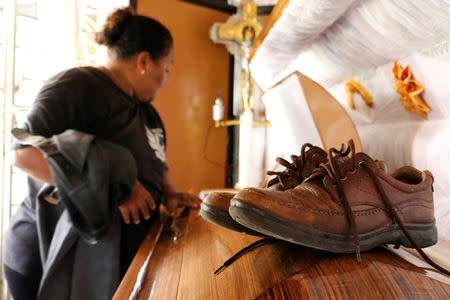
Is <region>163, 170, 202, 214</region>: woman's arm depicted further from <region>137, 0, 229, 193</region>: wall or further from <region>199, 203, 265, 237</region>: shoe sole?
<region>137, 0, 229, 193</region>: wall

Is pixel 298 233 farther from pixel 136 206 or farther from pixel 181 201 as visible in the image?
pixel 181 201

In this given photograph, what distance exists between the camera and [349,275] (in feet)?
0.88

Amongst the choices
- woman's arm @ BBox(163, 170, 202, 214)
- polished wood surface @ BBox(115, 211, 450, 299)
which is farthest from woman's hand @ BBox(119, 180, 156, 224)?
polished wood surface @ BBox(115, 211, 450, 299)

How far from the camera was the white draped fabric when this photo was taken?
443 millimetres

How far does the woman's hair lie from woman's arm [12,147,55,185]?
402mm

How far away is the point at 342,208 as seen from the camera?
0.31 metres

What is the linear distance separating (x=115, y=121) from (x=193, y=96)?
126cm

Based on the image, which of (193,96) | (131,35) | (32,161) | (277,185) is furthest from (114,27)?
(193,96)

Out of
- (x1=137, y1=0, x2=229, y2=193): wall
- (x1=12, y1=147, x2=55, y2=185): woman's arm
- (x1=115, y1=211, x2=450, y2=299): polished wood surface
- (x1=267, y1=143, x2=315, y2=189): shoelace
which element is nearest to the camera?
(x1=115, y1=211, x2=450, y2=299): polished wood surface

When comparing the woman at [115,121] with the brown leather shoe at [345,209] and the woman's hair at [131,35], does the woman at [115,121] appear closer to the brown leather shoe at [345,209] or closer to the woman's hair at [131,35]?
the woman's hair at [131,35]

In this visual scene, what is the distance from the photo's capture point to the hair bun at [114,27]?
0.89 meters

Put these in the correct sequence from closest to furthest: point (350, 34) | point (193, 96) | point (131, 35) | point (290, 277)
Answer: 1. point (290, 277)
2. point (350, 34)
3. point (131, 35)
4. point (193, 96)

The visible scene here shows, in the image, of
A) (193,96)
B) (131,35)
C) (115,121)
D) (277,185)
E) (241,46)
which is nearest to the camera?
(277,185)

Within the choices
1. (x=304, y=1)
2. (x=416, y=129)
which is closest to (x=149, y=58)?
(x=304, y=1)
